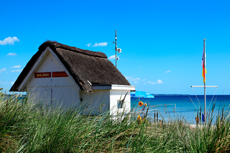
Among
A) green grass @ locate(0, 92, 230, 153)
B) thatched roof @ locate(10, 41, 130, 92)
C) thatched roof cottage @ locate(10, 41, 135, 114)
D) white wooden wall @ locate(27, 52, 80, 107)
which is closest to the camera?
green grass @ locate(0, 92, 230, 153)

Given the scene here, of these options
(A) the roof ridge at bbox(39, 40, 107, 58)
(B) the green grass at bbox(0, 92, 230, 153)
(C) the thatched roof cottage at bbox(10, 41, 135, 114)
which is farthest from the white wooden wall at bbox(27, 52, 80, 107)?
(B) the green grass at bbox(0, 92, 230, 153)

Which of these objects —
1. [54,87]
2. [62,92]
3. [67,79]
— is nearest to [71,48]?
[67,79]

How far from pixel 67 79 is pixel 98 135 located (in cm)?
740

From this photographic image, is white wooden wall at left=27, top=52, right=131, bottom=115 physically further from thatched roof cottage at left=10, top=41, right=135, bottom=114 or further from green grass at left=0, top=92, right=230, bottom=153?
green grass at left=0, top=92, right=230, bottom=153

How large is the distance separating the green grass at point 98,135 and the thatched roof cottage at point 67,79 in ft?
17.4

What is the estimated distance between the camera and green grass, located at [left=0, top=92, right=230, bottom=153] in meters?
3.70

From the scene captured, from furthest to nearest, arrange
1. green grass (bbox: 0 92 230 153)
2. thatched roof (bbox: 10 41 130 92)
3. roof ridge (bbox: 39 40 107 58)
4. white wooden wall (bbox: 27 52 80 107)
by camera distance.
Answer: roof ridge (bbox: 39 40 107 58) < white wooden wall (bbox: 27 52 80 107) < thatched roof (bbox: 10 41 130 92) < green grass (bbox: 0 92 230 153)

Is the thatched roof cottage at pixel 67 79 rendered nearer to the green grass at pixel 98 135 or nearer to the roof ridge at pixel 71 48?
the roof ridge at pixel 71 48

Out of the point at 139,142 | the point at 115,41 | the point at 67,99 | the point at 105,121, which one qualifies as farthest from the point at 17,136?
the point at 115,41

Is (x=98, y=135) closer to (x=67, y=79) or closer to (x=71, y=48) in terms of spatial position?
(x=67, y=79)

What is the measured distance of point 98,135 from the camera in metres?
3.95

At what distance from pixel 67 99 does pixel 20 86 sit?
3092 mm

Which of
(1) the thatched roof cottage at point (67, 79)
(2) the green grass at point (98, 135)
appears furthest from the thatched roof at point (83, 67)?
(2) the green grass at point (98, 135)

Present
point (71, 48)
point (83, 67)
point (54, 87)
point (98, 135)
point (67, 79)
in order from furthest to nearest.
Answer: point (71, 48)
point (83, 67)
point (54, 87)
point (67, 79)
point (98, 135)
